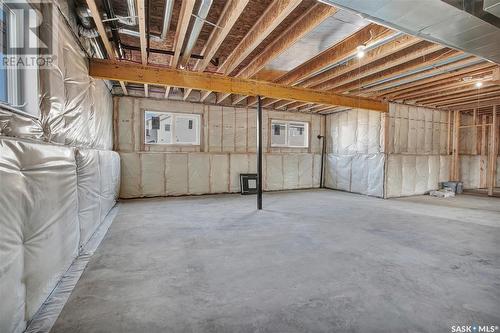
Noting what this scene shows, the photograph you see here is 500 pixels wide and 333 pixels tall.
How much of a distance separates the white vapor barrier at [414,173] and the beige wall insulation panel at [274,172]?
302 cm

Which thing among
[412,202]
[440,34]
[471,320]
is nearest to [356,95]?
[412,202]

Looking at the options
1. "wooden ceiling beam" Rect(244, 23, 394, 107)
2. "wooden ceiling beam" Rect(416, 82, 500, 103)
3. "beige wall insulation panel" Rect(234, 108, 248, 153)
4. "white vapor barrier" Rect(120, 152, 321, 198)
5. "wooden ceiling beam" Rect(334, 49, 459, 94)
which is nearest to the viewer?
"wooden ceiling beam" Rect(244, 23, 394, 107)

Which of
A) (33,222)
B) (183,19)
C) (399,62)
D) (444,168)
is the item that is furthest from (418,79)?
(33,222)

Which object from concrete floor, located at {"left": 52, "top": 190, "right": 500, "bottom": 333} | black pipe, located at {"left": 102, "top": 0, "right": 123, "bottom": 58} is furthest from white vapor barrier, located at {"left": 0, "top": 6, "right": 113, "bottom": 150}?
concrete floor, located at {"left": 52, "top": 190, "right": 500, "bottom": 333}

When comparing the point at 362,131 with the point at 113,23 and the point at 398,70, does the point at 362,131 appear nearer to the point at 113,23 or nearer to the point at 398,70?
the point at 398,70

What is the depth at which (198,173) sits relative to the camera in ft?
22.2

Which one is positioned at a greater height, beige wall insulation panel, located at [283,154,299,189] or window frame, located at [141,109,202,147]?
window frame, located at [141,109,202,147]

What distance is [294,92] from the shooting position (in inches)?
202

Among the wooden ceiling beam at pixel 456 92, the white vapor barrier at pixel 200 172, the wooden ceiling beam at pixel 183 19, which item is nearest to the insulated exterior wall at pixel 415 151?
the wooden ceiling beam at pixel 456 92

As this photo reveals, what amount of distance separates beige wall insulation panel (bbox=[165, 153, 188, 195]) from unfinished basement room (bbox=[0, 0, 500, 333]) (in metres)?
0.04

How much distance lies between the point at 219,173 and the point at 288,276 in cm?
507

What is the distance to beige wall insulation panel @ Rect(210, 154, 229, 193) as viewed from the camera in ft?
22.8

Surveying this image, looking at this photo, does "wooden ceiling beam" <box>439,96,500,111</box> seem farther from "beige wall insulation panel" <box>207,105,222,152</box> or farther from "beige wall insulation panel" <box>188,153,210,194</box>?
"beige wall insulation panel" <box>188,153,210,194</box>

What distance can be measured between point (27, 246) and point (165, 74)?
133 inches
